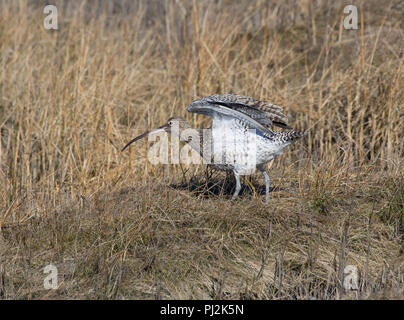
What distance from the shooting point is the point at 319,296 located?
453 cm

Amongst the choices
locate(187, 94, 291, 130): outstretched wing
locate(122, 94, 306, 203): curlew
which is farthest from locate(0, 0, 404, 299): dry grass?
locate(187, 94, 291, 130): outstretched wing

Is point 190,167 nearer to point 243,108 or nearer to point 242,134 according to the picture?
point 242,134

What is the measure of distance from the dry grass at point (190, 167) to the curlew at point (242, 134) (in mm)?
326

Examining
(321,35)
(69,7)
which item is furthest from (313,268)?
(69,7)

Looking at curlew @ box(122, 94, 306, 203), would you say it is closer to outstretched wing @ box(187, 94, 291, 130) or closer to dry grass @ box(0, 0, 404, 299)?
A: outstretched wing @ box(187, 94, 291, 130)

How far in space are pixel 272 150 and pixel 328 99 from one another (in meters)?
2.14

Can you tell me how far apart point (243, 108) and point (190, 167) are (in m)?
1.34

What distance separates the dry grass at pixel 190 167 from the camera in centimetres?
470

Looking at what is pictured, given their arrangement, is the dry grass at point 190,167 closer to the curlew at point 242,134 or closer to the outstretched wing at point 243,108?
the curlew at point 242,134

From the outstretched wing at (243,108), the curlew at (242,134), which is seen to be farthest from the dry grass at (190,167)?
the outstretched wing at (243,108)

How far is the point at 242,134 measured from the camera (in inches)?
223

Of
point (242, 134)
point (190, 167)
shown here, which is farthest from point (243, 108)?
point (190, 167)
